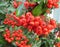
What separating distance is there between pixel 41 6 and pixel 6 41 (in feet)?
1.00

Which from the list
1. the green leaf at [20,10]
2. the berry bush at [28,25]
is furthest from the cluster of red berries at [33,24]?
the green leaf at [20,10]

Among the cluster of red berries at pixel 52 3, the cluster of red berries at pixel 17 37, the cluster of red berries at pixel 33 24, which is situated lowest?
the cluster of red berries at pixel 17 37

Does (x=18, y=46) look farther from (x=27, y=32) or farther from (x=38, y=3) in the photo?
(x=38, y=3)

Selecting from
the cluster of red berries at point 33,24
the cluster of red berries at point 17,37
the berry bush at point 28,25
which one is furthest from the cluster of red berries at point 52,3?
the cluster of red berries at point 17,37

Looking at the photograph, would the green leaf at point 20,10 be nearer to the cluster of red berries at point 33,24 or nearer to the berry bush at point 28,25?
the berry bush at point 28,25

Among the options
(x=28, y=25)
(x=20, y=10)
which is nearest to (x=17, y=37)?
(x=28, y=25)

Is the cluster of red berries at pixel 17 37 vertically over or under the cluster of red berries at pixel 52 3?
under

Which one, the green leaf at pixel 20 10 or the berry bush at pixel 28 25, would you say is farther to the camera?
the green leaf at pixel 20 10

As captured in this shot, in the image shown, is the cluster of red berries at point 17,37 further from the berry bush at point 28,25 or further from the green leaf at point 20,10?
the green leaf at point 20,10

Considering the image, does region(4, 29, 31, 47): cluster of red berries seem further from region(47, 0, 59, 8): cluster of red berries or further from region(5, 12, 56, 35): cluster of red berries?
region(47, 0, 59, 8): cluster of red berries

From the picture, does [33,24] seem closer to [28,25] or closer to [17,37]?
[28,25]

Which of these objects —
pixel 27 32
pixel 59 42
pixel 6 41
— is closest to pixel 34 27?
pixel 27 32

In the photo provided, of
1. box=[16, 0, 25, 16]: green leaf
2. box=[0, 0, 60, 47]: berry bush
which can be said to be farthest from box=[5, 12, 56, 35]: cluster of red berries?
box=[16, 0, 25, 16]: green leaf

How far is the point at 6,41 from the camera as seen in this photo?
1.40 metres
